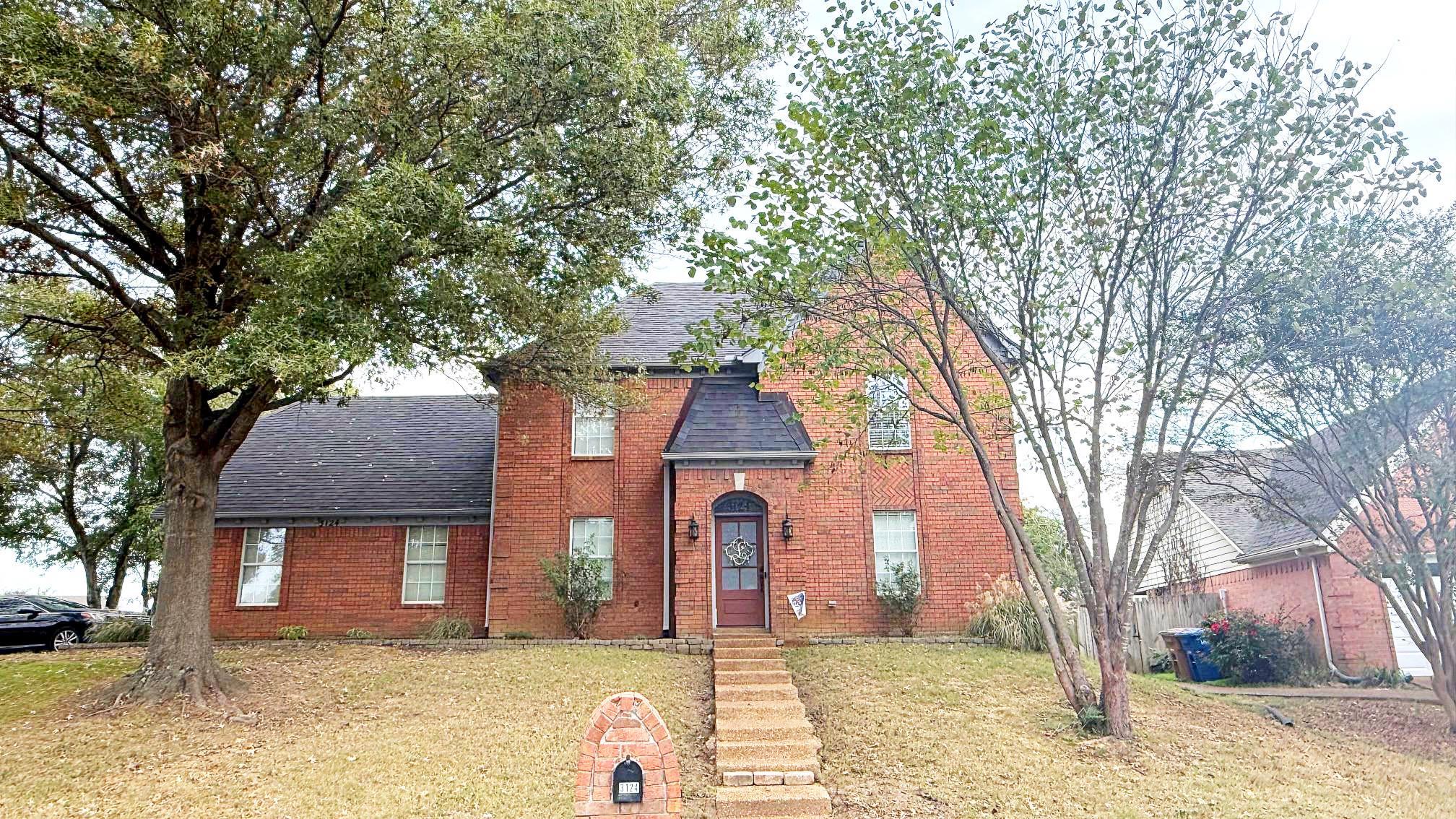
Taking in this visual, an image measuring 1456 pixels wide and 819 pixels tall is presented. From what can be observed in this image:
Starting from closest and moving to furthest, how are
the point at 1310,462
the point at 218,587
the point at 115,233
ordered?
the point at 115,233 → the point at 1310,462 → the point at 218,587

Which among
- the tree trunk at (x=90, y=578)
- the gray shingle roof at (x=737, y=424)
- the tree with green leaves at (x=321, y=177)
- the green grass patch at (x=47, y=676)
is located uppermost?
the tree with green leaves at (x=321, y=177)

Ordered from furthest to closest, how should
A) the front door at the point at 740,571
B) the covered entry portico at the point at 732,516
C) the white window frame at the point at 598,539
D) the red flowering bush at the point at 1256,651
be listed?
the white window frame at the point at 598,539 < the red flowering bush at the point at 1256,651 < the front door at the point at 740,571 < the covered entry portico at the point at 732,516

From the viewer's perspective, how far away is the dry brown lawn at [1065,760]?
7.38 meters

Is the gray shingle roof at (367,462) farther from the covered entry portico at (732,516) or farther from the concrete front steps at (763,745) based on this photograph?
the concrete front steps at (763,745)

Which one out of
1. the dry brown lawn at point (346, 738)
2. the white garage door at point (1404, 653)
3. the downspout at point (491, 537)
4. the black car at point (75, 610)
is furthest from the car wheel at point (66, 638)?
the white garage door at point (1404, 653)

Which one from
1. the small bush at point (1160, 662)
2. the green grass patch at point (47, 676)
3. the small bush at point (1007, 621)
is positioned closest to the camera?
the green grass patch at point (47, 676)

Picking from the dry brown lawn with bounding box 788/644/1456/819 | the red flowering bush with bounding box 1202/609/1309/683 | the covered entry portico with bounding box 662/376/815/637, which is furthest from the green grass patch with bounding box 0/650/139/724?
the red flowering bush with bounding box 1202/609/1309/683

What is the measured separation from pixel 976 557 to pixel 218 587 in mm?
14934

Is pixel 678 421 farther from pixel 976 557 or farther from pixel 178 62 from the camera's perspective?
pixel 178 62

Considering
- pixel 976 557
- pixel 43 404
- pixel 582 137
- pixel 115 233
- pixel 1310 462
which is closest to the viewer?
pixel 582 137

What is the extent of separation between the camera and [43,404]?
62.2 ft

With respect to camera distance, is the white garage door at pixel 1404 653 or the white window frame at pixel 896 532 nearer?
the white garage door at pixel 1404 653

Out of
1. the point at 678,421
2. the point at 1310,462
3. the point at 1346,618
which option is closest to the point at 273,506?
the point at 678,421

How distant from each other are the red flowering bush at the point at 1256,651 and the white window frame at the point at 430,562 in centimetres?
1457
